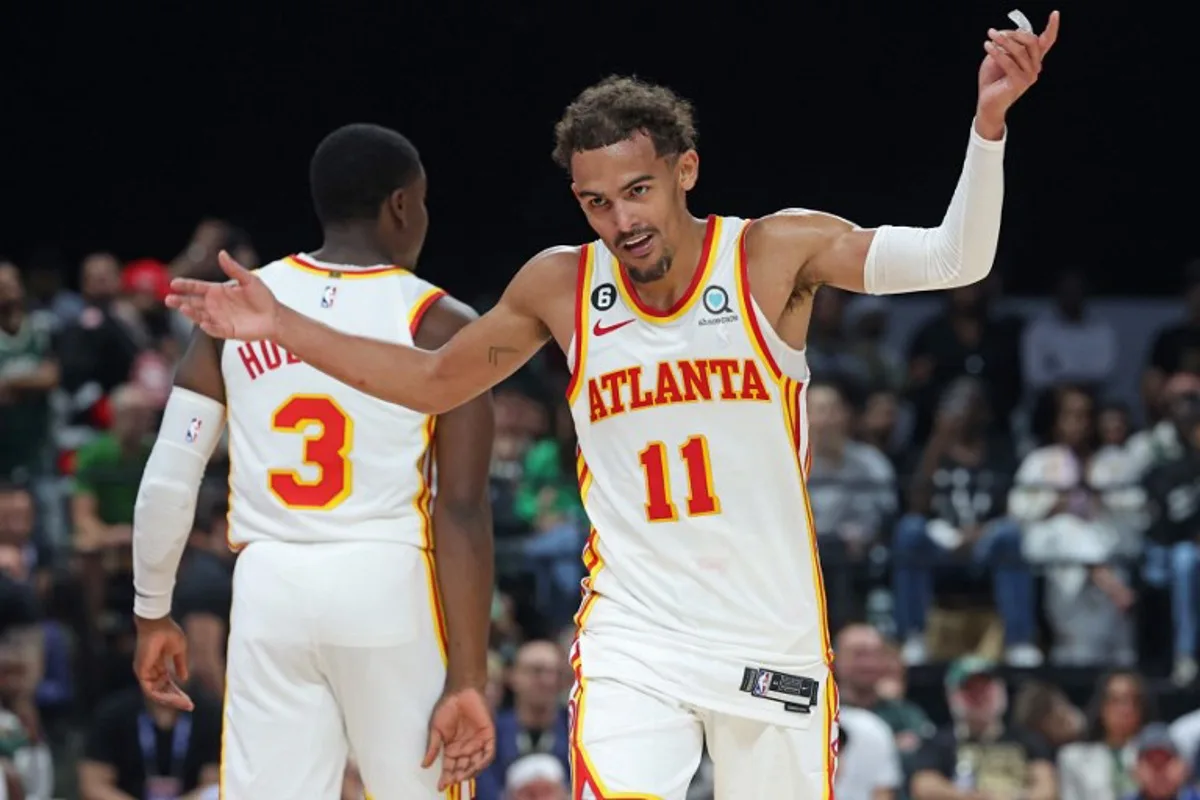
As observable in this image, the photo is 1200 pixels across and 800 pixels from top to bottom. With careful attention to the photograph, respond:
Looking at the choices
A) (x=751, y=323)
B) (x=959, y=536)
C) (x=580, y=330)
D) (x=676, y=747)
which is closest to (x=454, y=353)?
(x=580, y=330)

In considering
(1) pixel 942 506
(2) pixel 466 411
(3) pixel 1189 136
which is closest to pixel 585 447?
(2) pixel 466 411

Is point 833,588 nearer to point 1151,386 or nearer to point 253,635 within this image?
point 1151,386

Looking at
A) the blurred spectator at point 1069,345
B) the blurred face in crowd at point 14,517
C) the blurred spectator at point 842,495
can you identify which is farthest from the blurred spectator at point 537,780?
the blurred spectator at point 1069,345

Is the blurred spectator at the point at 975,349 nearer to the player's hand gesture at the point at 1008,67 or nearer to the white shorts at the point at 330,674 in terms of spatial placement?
the white shorts at the point at 330,674

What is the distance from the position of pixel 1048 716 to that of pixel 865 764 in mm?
1168

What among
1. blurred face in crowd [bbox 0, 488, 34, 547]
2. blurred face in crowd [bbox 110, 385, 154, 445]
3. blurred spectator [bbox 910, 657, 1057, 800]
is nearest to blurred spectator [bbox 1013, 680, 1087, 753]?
blurred spectator [bbox 910, 657, 1057, 800]

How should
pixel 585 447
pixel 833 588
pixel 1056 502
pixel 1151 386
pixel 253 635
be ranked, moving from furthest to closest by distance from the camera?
pixel 1151 386 < pixel 1056 502 < pixel 833 588 < pixel 253 635 < pixel 585 447

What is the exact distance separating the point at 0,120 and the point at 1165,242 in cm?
853

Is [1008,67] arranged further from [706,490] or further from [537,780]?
[537,780]

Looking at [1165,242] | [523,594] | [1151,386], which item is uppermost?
[1165,242]

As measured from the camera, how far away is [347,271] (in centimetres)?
582

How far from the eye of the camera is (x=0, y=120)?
51.3 feet

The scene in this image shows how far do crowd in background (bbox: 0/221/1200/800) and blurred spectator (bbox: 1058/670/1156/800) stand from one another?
0.01m

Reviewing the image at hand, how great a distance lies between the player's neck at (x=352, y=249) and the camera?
587 centimetres
